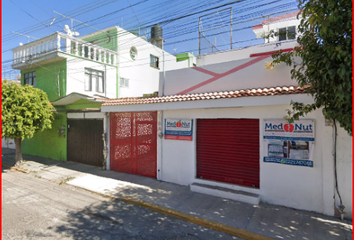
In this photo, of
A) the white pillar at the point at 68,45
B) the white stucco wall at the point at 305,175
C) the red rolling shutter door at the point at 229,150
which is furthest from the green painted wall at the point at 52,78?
the white stucco wall at the point at 305,175

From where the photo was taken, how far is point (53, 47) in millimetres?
10734

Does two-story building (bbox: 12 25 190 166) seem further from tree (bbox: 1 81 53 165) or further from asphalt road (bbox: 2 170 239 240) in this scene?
asphalt road (bbox: 2 170 239 240)

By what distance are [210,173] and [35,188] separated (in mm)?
6113

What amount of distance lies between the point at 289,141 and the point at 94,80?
1150cm

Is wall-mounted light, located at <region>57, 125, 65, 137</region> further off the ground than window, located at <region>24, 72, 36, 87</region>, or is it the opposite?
window, located at <region>24, 72, 36, 87</region>

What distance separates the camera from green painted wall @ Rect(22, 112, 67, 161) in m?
10.7

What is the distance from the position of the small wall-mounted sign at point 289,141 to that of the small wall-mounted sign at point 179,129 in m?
2.39

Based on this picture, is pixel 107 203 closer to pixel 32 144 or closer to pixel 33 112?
pixel 33 112

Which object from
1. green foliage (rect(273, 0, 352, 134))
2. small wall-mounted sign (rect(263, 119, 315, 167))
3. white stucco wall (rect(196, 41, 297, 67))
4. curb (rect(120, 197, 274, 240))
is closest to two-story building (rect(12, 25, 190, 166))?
curb (rect(120, 197, 274, 240))

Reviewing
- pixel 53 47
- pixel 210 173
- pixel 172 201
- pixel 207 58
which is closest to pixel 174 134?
pixel 210 173

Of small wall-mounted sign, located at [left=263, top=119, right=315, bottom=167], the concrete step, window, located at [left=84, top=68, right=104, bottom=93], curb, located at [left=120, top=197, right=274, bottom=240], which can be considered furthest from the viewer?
window, located at [left=84, top=68, right=104, bottom=93]

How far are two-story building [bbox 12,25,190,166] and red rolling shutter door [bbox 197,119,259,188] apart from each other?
4.89 metres

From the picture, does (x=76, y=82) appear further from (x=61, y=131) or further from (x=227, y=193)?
(x=227, y=193)

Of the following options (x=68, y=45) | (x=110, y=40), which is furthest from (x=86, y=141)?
(x=110, y=40)
